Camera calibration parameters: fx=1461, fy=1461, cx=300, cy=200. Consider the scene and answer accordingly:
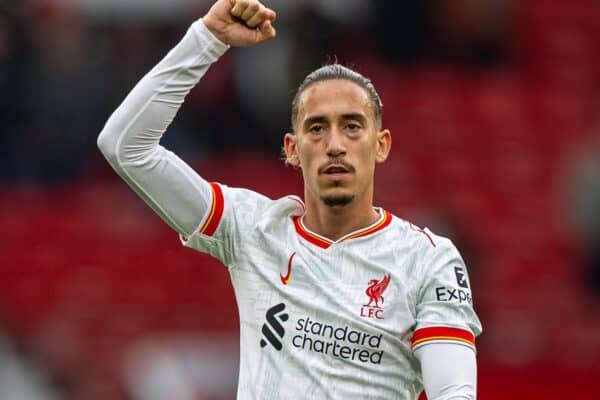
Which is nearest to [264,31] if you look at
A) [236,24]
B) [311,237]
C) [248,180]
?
[236,24]

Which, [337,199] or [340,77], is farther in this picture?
[340,77]

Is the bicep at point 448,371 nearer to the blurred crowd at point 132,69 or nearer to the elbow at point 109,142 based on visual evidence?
the elbow at point 109,142

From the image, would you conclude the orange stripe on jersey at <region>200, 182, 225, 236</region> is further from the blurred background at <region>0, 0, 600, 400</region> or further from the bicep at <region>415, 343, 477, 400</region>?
the blurred background at <region>0, 0, 600, 400</region>

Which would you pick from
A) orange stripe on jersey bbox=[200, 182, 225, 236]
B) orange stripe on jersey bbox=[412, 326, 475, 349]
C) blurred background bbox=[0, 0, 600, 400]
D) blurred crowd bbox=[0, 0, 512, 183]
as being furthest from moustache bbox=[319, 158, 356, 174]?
blurred crowd bbox=[0, 0, 512, 183]

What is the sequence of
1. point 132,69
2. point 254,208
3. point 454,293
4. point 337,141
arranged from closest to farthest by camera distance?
1. point 454,293
2. point 337,141
3. point 254,208
4. point 132,69

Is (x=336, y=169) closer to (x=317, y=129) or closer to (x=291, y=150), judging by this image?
(x=317, y=129)

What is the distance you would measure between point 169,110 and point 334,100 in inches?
22.0

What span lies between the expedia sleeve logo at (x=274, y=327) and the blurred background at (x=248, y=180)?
201 inches

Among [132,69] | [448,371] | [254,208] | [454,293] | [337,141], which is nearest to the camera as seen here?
[448,371]

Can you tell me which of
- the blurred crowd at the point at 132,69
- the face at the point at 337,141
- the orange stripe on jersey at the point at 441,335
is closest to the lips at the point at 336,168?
the face at the point at 337,141

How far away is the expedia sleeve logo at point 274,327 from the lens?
483 cm

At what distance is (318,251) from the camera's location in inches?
196
